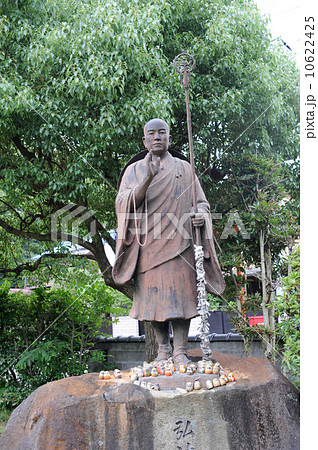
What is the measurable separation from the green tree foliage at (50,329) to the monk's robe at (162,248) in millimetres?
4121

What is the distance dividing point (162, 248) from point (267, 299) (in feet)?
10.4

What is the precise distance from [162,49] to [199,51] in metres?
0.66

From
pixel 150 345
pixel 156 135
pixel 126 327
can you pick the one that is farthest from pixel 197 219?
pixel 126 327

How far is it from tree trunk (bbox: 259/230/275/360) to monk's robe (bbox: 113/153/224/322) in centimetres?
260

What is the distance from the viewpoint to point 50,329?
912cm

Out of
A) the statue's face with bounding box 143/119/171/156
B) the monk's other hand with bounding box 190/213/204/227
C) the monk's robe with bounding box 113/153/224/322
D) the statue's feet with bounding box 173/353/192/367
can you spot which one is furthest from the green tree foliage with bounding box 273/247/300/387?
the statue's face with bounding box 143/119/171/156

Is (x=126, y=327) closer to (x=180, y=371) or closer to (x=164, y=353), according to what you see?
(x=164, y=353)

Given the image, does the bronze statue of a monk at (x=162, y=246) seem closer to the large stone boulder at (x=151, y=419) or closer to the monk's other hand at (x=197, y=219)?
the monk's other hand at (x=197, y=219)

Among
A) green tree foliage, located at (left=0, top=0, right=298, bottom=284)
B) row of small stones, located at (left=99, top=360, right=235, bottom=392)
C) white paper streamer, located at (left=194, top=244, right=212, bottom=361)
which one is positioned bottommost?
row of small stones, located at (left=99, top=360, right=235, bottom=392)

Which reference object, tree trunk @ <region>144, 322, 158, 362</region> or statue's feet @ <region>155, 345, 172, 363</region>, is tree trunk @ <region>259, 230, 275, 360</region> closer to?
tree trunk @ <region>144, 322, 158, 362</region>

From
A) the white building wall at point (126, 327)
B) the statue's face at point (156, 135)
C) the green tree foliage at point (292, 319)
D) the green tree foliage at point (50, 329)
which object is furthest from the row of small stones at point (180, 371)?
the white building wall at point (126, 327)

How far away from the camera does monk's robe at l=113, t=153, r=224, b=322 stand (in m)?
4.60

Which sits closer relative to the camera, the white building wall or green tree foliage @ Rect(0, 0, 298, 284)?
green tree foliage @ Rect(0, 0, 298, 284)

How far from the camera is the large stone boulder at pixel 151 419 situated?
3760mm
